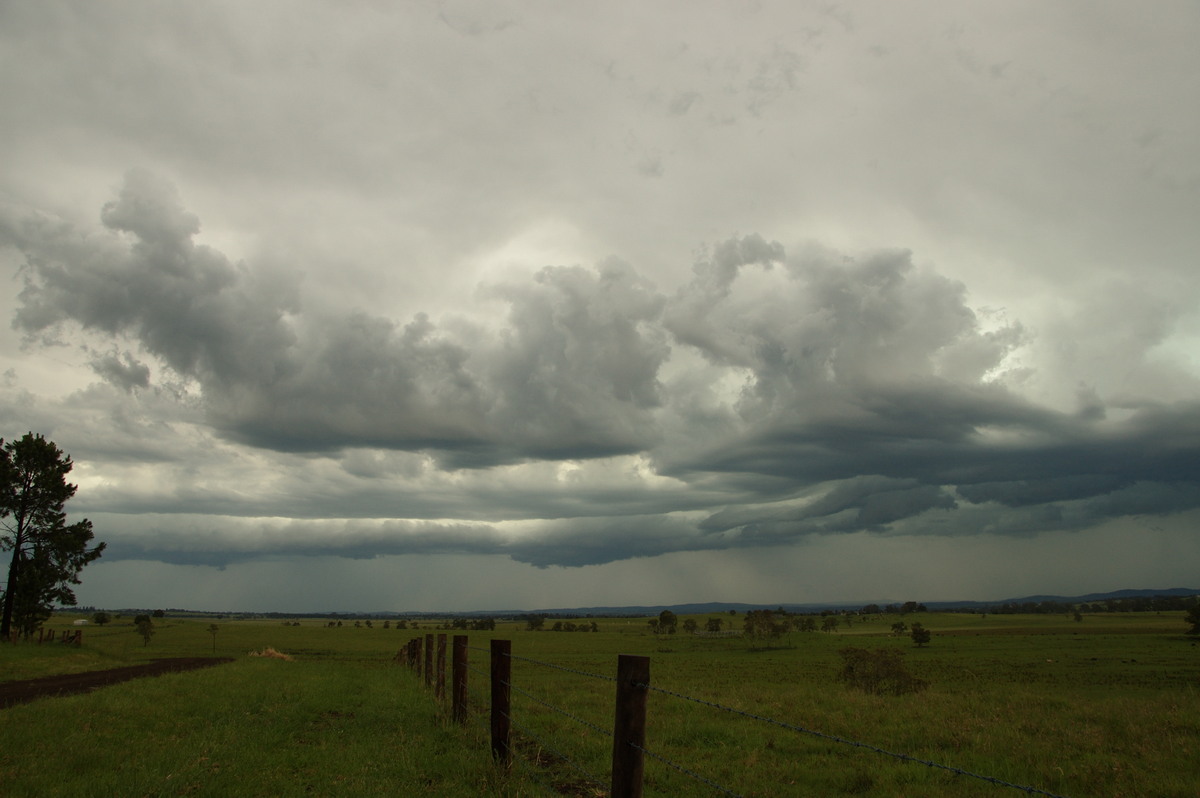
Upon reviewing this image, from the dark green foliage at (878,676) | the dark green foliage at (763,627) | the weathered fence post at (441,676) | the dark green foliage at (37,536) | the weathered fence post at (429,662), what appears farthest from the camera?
the dark green foliage at (763,627)

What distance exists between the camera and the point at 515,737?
15008 millimetres

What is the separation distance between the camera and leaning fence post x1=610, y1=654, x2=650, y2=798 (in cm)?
610

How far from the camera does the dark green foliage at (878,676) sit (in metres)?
29.2

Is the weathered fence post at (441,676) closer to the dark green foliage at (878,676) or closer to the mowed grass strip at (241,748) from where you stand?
the mowed grass strip at (241,748)

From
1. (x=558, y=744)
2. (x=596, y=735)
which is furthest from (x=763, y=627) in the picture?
(x=558, y=744)

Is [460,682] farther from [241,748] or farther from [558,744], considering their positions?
[241,748]

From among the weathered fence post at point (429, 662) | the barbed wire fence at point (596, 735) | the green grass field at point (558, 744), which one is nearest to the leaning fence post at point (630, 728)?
the barbed wire fence at point (596, 735)

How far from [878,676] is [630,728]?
1142 inches

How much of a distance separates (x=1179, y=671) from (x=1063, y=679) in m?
11.8

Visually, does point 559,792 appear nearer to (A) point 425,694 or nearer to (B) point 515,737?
(B) point 515,737

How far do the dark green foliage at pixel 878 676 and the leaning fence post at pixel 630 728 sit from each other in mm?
24548

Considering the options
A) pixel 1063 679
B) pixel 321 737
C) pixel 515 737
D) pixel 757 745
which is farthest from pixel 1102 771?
pixel 1063 679

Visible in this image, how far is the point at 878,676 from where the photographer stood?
31.0 meters

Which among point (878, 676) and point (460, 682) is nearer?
point (460, 682)
